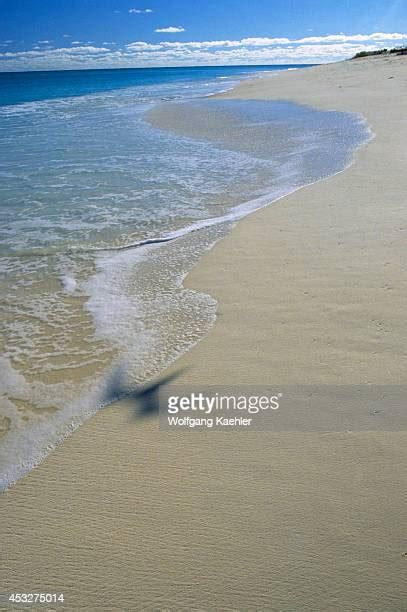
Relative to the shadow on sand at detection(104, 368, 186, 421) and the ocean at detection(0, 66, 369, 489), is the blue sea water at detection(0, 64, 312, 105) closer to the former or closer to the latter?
the ocean at detection(0, 66, 369, 489)

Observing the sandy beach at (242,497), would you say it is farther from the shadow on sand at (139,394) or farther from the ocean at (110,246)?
the ocean at (110,246)

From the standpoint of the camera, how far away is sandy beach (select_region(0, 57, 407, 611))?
5.85ft

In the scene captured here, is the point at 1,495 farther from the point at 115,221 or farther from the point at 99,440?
the point at 115,221

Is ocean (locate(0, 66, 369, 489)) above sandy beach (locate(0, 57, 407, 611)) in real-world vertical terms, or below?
above

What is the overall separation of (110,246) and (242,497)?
3.64 metres

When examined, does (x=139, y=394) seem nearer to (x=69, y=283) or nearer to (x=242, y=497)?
(x=242, y=497)

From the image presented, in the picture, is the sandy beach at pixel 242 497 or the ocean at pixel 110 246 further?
the ocean at pixel 110 246

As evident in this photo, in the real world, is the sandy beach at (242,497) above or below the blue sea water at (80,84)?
below

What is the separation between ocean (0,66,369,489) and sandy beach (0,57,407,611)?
249 mm

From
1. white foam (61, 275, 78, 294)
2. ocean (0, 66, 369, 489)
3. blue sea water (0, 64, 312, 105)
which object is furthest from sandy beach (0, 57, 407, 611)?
blue sea water (0, 64, 312, 105)

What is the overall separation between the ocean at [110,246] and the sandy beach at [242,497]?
0.25m

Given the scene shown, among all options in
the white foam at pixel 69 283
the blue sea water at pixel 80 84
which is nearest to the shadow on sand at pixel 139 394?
the white foam at pixel 69 283

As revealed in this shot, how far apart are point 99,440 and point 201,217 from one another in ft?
13.0

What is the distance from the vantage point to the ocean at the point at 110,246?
9.62 feet
